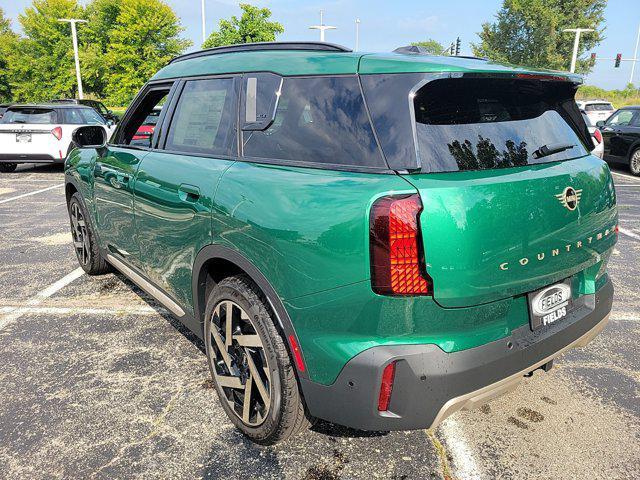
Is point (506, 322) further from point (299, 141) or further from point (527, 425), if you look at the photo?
point (299, 141)

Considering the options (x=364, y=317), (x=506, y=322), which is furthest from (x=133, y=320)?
→ (x=506, y=322)

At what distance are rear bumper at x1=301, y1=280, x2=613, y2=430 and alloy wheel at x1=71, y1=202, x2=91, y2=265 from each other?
11.1 ft

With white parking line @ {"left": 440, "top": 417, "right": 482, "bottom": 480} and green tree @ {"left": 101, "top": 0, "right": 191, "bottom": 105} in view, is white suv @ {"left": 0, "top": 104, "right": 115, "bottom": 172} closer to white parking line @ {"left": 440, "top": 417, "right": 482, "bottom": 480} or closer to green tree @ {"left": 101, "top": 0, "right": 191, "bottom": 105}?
white parking line @ {"left": 440, "top": 417, "right": 482, "bottom": 480}

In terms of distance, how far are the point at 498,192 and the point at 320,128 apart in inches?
29.9

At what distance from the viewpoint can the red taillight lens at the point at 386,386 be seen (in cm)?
178

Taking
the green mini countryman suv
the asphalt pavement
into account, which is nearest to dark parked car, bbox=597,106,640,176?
the asphalt pavement

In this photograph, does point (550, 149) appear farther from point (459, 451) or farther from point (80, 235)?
point (80, 235)

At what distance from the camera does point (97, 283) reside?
4.70m

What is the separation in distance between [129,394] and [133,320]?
1.10m

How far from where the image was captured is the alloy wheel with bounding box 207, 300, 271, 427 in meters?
2.28

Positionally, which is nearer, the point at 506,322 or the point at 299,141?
the point at 506,322

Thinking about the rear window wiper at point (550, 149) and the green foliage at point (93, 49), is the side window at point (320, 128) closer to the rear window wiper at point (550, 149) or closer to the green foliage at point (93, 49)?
the rear window wiper at point (550, 149)

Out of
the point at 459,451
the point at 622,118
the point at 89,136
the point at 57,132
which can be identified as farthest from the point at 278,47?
the point at 622,118

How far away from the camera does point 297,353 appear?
203 centimetres
